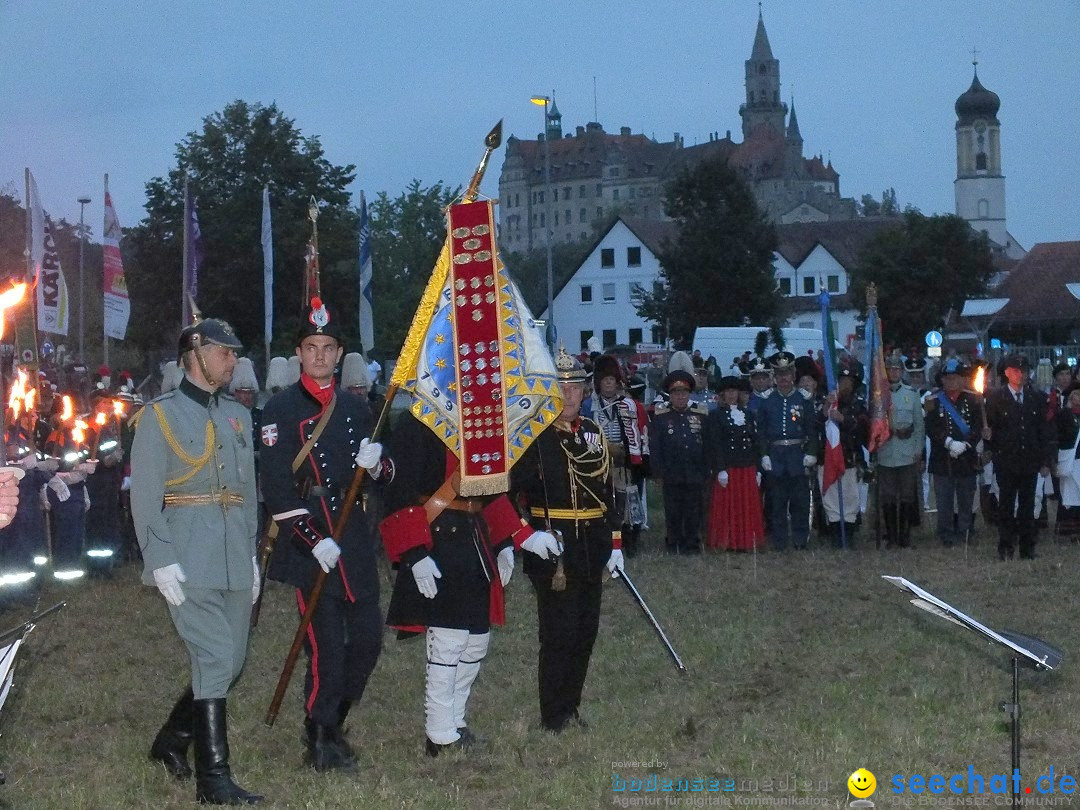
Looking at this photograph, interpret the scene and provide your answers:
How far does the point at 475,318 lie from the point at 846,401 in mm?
9459

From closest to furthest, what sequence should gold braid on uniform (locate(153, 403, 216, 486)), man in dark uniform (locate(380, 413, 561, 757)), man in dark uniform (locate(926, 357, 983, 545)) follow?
1. gold braid on uniform (locate(153, 403, 216, 486))
2. man in dark uniform (locate(380, 413, 561, 757))
3. man in dark uniform (locate(926, 357, 983, 545))

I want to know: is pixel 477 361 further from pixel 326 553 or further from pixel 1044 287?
pixel 1044 287

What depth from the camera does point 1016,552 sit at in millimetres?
14406

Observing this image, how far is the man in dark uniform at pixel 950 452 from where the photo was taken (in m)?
15.3

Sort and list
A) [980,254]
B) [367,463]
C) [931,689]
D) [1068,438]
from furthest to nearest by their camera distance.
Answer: [980,254] → [1068,438] → [931,689] → [367,463]

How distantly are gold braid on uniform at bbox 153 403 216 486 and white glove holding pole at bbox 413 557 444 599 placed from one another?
3.57 feet

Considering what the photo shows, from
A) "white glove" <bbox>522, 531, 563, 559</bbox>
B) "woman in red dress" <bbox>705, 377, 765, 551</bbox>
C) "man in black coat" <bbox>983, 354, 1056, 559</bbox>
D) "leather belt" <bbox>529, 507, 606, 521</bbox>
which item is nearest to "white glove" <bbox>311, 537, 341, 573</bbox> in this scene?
"white glove" <bbox>522, 531, 563, 559</bbox>

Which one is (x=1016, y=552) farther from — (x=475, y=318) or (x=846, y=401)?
(x=475, y=318)

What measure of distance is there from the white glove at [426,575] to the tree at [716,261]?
5174 centimetres

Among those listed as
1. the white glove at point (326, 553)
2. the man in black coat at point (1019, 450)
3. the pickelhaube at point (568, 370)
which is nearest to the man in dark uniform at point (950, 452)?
the man in black coat at point (1019, 450)

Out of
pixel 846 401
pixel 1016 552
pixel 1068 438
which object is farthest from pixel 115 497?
pixel 1068 438

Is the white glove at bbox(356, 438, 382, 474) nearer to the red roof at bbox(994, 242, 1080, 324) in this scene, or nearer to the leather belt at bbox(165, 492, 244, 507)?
the leather belt at bbox(165, 492, 244, 507)

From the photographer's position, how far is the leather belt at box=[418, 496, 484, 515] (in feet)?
23.2

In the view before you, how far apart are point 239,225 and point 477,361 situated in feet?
149
